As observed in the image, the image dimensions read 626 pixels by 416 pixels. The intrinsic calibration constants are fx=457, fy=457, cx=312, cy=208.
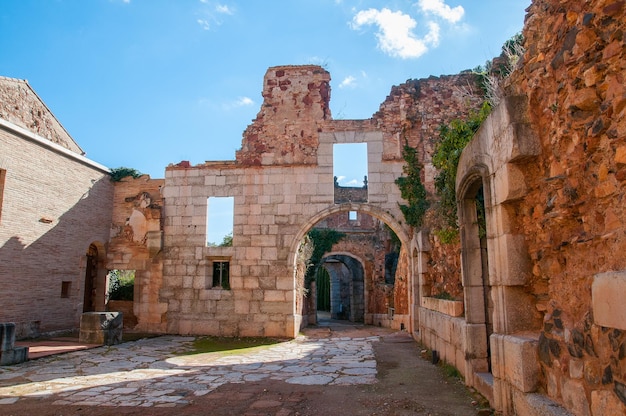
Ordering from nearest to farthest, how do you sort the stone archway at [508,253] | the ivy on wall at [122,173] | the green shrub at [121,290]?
the stone archway at [508,253] → the ivy on wall at [122,173] → the green shrub at [121,290]

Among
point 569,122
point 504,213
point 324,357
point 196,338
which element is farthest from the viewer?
point 196,338

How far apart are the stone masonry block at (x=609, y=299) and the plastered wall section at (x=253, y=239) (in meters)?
9.25

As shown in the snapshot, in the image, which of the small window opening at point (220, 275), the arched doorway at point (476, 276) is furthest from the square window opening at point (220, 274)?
the arched doorway at point (476, 276)

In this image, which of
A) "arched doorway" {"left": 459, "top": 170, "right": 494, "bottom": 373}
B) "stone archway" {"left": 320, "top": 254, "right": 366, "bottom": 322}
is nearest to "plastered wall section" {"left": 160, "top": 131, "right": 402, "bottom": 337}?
"arched doorway" {"left": 459, "top": 170, "right": 494, "bottom": 373}

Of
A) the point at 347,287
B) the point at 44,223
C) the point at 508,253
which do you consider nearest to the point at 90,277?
the point at 44,223

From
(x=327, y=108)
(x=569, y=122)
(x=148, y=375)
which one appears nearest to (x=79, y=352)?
(x=148, y=375)

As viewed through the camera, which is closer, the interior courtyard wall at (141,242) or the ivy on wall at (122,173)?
the interior courtyard wall at (141,242)

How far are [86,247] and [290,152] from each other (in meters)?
6.38

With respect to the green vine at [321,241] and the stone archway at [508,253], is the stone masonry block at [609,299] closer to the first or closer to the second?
the stone archway at [508,253]

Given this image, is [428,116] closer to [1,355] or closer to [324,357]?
[324,357]

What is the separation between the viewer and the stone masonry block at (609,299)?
2.54 metres

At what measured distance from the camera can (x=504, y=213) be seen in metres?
4.34

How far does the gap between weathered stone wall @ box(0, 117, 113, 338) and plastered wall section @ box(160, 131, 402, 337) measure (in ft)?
7.97

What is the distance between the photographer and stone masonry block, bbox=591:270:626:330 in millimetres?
2535
